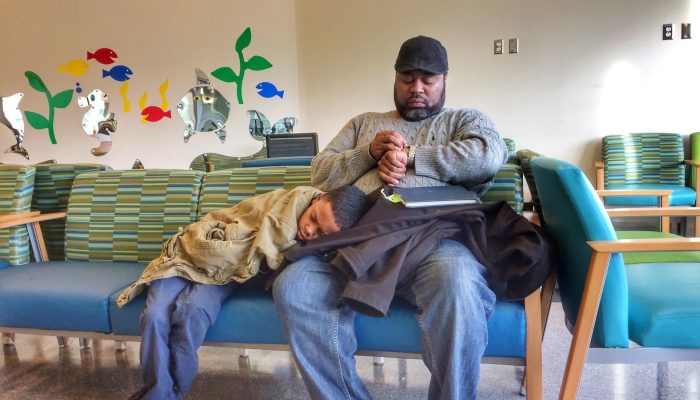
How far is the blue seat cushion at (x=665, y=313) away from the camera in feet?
3.62

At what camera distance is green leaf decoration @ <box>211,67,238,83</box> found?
453cm

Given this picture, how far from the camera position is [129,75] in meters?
4.54

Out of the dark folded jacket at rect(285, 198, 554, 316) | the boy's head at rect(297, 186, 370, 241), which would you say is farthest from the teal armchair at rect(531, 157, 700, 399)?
the boy's head at rect(297, 186, 370, 241)

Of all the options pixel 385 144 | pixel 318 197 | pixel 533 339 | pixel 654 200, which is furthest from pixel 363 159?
pixel 654 200

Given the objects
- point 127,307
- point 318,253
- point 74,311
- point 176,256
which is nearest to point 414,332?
point 318,253

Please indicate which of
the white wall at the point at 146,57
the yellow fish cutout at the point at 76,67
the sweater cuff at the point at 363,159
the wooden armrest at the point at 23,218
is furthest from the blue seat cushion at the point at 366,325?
the yellow fish cutout at the point at 76,67

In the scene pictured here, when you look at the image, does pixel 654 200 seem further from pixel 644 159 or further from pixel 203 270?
pixel 203 270

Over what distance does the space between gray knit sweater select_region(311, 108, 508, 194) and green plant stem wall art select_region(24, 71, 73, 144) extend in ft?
13.5

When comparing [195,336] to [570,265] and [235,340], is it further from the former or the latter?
[570,265]

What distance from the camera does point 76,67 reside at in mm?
4547

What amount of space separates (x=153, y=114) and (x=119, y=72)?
1.72 feet

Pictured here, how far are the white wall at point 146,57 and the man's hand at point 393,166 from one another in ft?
10.9

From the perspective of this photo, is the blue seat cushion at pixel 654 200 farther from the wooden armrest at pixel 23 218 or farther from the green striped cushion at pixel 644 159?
the wooden armrest at pixel 23 218

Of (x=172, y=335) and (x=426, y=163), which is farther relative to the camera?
(x=426, y=163)
